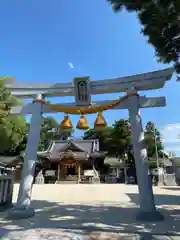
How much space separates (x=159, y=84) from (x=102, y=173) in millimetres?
17903

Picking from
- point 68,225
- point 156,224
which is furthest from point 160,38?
point 68,225

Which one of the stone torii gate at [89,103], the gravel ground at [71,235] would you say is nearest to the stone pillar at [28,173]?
the stone torii gate at [89,103]

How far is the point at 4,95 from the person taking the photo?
16.7ft

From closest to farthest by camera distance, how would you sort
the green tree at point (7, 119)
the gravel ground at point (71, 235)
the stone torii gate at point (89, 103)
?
the gravel ground at point (71, 235) → the stone torii gate at point (89, 103) → the green tree at point (7, 119)

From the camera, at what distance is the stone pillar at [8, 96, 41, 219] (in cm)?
467

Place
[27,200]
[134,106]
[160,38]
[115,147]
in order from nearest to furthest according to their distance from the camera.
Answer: [160,38]
[27,200]
[134,106]
[115,147]

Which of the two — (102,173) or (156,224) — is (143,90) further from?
(102,173)

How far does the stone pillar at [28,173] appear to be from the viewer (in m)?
4.67

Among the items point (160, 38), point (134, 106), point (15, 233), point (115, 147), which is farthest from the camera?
point (115, 147)

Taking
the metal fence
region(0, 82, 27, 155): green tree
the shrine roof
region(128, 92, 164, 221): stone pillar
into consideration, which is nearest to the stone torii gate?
region(128, 92, 164, 221): stone pillar

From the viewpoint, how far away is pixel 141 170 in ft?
16.0

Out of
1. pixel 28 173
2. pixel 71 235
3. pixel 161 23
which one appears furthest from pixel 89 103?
pixel 71 235

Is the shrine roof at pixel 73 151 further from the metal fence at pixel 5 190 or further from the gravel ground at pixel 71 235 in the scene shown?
the gravel ground at pixel 71 235

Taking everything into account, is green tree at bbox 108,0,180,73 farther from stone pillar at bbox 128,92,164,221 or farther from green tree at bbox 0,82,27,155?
green tree at bbox 0,82,27,155
